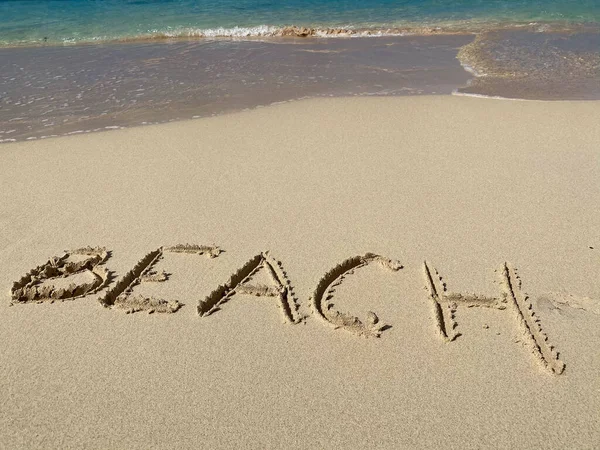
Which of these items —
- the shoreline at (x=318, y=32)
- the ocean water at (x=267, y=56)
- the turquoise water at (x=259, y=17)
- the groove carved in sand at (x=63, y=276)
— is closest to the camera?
the groove carved in sand at (x=63, y=276)

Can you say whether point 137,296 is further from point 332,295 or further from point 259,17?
point 259,17

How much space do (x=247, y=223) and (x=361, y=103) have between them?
2.71 m

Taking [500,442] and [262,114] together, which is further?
[262,114]

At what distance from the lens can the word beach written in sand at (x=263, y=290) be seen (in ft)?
8.16

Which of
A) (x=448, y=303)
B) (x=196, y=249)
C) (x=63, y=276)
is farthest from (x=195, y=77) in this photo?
(x=448, y=303)

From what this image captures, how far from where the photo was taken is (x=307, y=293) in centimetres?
272

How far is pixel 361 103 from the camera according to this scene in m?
5.47

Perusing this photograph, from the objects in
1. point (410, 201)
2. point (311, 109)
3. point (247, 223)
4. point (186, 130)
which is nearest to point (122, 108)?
point (186, 130)

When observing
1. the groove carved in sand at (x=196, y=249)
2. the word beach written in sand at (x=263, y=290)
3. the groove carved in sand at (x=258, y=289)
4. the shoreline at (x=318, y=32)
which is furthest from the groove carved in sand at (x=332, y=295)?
the shoreline at (x=318, y=32)

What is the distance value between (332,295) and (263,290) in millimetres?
376

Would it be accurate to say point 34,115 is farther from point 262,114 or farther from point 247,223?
point 247,223

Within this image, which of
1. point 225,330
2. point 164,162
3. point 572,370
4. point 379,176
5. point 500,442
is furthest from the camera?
point 164,162

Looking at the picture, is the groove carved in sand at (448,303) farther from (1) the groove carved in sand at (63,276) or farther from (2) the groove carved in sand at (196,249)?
(1) the groove carved in sand at (63,276)

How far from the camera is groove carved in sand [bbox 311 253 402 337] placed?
248 cm
